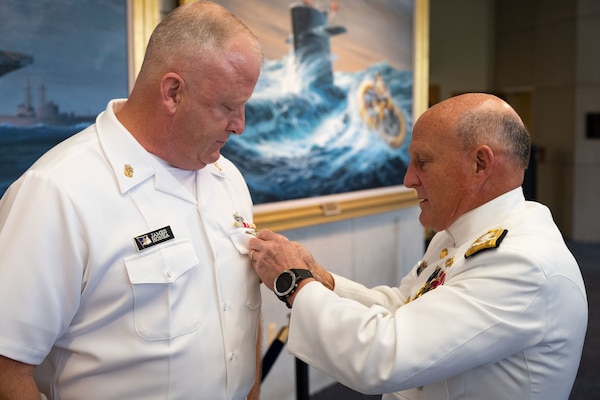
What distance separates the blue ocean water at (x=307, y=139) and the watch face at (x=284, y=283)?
4.16ft

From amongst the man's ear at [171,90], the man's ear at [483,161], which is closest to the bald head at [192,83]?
the man's ear at [171,90]

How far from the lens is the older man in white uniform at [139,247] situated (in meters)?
1.28

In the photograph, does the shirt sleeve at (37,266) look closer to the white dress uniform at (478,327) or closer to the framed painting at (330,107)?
the white dress uniform at (478,327)

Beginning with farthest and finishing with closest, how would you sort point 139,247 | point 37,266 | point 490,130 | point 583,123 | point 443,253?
point 583,123
point 443,253
point 490,130
point 139,247
point 37,266

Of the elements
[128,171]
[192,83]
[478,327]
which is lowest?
[478,327]

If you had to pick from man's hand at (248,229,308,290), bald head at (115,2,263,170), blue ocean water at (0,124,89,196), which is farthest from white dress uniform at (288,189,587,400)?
blue ocean water at (0,124,89,196)

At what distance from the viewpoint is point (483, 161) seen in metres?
1.69

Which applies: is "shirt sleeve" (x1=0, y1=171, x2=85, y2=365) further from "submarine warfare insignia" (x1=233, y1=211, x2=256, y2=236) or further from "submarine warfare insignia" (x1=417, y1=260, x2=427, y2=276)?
"submarine warfare insignia" (x1=417, y1=260, x2=427, y2=276)

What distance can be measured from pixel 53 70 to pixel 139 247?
3.71 feet

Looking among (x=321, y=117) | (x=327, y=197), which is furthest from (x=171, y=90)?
(x=327, y=197)

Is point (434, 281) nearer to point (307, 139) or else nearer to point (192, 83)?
point (192, 83)

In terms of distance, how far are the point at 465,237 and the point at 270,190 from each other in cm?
152

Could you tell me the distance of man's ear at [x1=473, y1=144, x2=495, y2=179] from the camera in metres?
1.67

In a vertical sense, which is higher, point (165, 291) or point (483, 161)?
point (483, 161)
